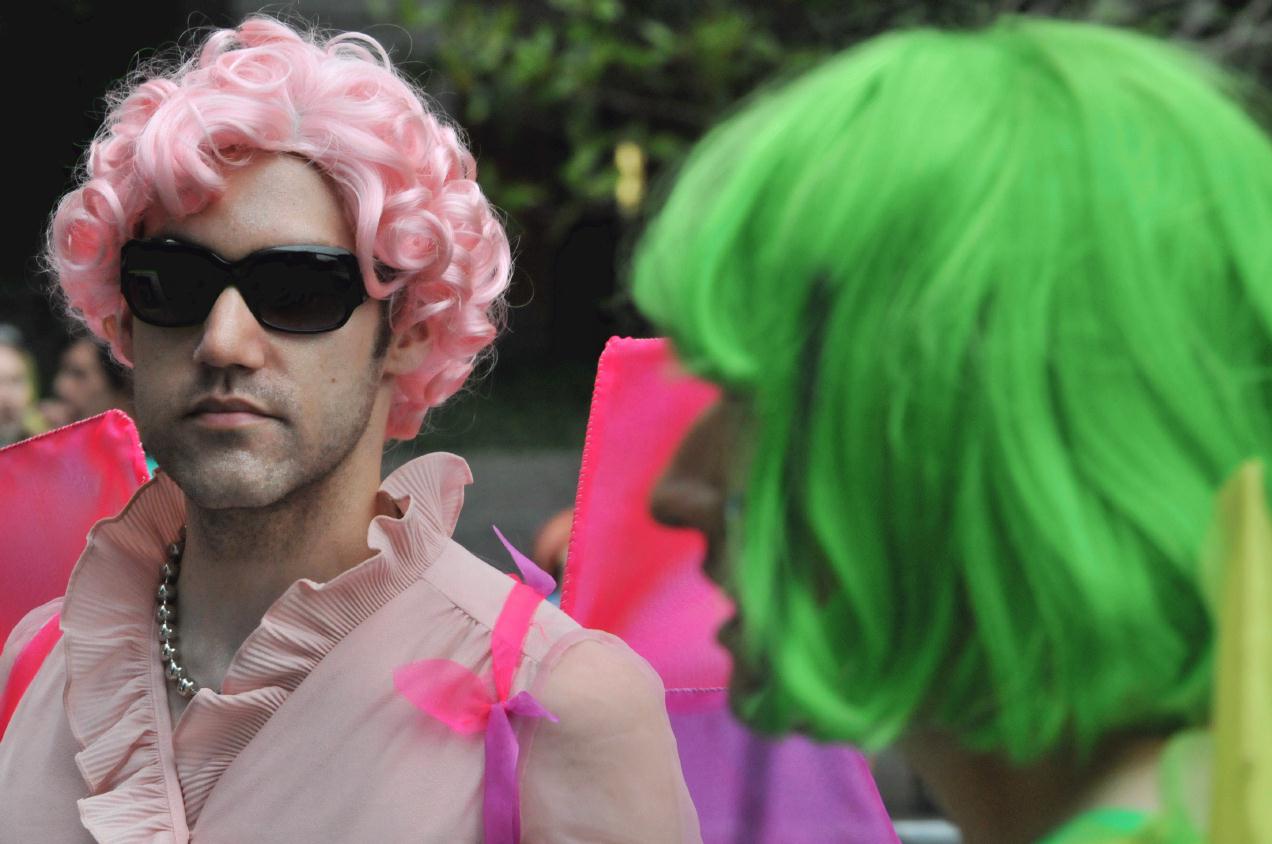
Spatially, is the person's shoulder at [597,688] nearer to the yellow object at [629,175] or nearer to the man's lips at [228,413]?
the man's lips at [228,413]

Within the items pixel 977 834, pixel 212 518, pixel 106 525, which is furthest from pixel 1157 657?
pixel 106 525

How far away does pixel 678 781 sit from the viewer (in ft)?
5.76

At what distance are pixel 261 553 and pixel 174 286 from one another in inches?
13.9

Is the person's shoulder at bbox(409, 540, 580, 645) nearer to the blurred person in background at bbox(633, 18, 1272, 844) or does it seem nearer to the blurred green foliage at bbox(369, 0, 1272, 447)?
the blurred person in background at bbox(633, 18, 1272, 844)

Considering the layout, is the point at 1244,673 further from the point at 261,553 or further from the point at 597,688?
the point at 261,553

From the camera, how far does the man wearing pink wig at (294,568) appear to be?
1.68m

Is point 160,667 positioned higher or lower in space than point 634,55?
higher

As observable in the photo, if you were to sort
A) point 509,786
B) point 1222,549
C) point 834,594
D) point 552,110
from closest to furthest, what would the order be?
point 1222,549
point 834,594
point 509,786
point 552,110

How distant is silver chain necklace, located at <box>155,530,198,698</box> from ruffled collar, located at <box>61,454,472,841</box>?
0.01 metres

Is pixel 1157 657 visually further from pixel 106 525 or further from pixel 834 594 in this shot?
pixel 106 525

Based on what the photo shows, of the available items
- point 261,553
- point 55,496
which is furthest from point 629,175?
point 261,553

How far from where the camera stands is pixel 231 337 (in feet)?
5.79

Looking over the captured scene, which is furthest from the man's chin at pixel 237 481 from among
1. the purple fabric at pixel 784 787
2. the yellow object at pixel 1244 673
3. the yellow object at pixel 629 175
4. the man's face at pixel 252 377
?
the yellow object at pixel 629 175

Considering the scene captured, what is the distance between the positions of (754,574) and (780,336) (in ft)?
0.55
